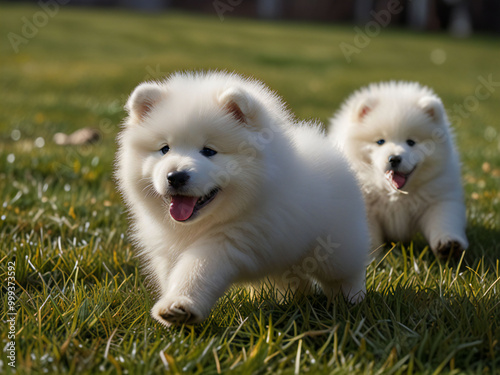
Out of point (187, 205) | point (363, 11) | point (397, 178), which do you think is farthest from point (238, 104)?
point (363, 11)

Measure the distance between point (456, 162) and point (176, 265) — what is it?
234 centimetres

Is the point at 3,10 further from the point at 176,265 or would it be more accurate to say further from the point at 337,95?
the point at 176,265

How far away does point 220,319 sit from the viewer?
7.93 ft

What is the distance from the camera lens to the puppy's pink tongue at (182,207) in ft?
7.69

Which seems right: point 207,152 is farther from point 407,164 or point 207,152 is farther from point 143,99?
point 407,164

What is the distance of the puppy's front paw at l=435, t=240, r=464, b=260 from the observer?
3344mm

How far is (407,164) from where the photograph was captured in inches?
138

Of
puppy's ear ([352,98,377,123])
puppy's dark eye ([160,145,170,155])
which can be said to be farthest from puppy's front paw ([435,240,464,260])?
puppy's dark eye ([160,145,170,155])

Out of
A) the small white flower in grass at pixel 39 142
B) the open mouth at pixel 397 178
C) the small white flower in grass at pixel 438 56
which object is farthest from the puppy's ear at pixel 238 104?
the small white flower in grass at pixel 438 56

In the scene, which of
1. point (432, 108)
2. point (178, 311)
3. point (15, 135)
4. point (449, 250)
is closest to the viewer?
point (178, 311)

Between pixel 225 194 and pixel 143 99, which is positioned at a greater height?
pixel 143 99

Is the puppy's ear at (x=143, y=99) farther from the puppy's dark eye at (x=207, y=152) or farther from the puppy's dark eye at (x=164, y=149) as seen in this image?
the puppy's dark eye at (x=207, y=152)

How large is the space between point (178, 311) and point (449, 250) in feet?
6.20

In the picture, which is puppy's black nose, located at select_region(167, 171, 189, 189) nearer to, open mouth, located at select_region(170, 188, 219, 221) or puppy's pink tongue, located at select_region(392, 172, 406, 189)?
open mouth, located at select_region(170, 188, 219, 221)
